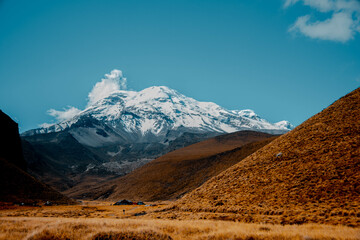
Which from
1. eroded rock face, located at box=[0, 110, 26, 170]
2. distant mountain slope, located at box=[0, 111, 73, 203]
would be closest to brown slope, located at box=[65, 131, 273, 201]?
distant mountain slope, located at box=[0, 111, 73, 203]

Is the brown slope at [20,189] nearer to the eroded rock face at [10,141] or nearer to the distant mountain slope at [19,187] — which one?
the distant mountain slope at [19,187]

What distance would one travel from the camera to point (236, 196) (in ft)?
101

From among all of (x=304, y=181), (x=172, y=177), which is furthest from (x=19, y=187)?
(x=304, y=181)

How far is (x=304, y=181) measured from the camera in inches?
1069

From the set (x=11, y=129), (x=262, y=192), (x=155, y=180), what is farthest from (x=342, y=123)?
(x=11, y=129)

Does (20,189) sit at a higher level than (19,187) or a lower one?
lower

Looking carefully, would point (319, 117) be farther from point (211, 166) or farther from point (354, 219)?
point (211, 166)

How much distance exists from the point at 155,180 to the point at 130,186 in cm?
1490

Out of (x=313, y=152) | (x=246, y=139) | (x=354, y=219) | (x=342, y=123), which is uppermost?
(x=246, y=139)

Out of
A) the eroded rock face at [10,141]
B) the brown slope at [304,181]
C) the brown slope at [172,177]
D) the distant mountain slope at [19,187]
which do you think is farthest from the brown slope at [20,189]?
the brown slope at [304,181]

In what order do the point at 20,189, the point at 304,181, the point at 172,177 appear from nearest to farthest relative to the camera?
the point at 304,181 < the point at 20,189 < the point at 172,177

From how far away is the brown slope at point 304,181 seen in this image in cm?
2152

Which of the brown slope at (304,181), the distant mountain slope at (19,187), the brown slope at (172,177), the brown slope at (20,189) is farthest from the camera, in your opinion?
the brown slope at (172,177)

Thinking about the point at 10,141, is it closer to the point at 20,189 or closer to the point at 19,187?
the point at 19,187
